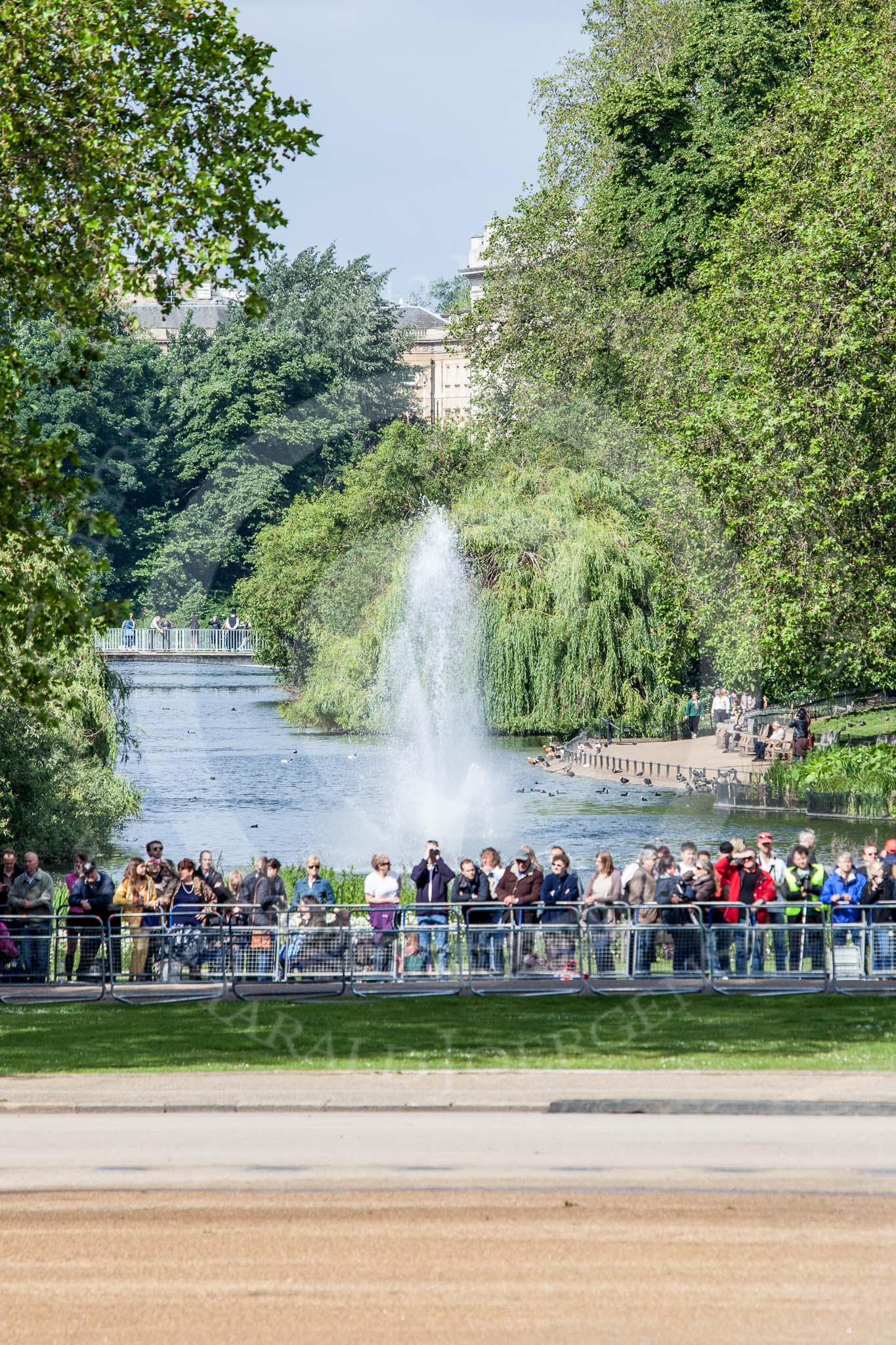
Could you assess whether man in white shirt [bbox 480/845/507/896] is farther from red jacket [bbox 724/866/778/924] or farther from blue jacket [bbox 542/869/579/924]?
red jacket [bbox 724/866/778/924]

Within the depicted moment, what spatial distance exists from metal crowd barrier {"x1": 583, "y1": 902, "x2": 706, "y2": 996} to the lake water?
13.7 meters

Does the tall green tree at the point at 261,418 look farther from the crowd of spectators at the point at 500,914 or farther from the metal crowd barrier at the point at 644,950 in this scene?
the metal crowd barrier at the point at 644,950

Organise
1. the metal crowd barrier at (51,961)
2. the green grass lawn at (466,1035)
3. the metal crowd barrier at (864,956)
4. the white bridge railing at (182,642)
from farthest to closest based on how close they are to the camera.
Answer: the white bridge railing at (182,642), the metal crowd barrier at (51,961), the metal crowd barrier at (864,956), the green grass lawn at (466,1035)

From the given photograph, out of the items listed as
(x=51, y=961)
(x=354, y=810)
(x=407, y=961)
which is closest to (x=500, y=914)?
(x=407, y=961)

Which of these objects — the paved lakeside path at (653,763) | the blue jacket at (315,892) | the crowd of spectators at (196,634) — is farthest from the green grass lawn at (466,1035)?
the crowd of spectators at (196,634)

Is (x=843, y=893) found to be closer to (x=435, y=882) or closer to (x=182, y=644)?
(x=435, y=882)

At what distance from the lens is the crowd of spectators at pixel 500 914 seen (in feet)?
58.2

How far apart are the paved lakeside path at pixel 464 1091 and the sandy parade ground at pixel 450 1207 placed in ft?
0.09

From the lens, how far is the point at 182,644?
87.2m

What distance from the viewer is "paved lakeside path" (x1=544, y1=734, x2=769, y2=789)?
4516cm

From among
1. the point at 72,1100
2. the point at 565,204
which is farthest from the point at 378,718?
the point at 72,1100

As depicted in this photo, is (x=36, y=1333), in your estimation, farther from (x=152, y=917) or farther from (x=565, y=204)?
(x=565, y=204)

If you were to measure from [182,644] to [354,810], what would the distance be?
49794 millimetres

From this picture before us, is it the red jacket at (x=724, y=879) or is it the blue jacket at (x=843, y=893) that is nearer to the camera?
the blue jacket at (x=843, y=893)
